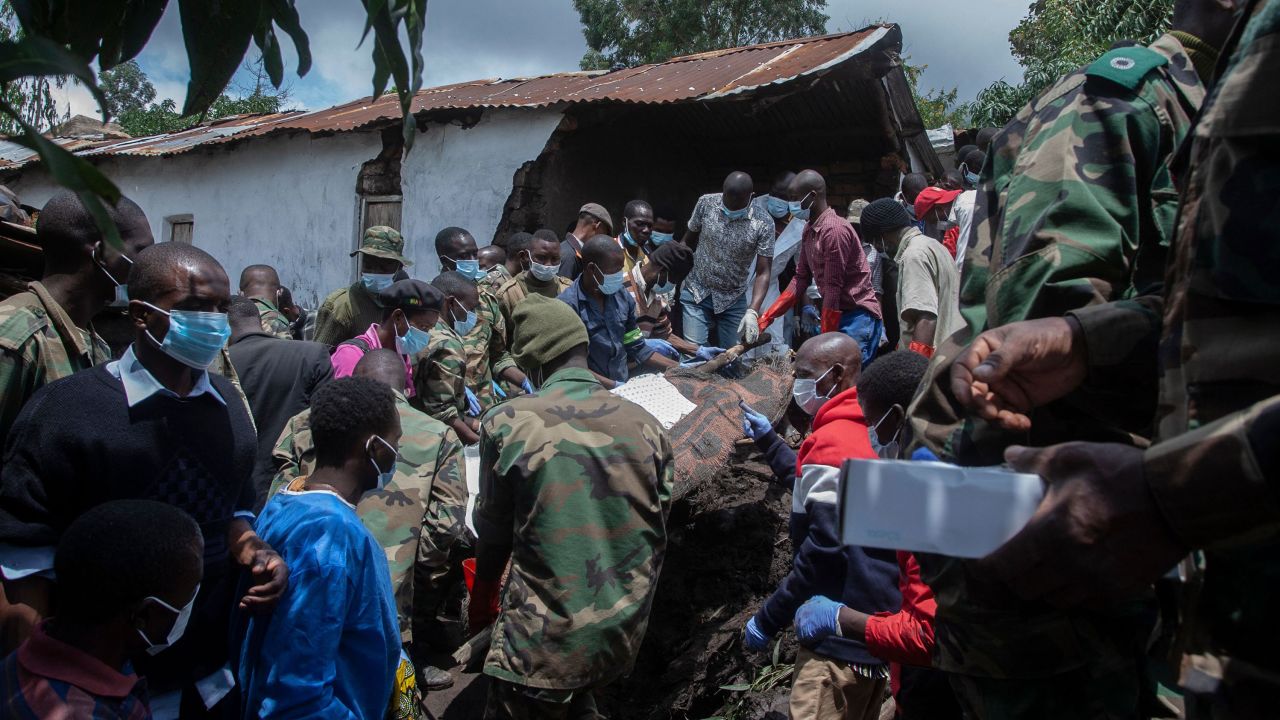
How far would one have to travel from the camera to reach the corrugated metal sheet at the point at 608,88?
7730mm

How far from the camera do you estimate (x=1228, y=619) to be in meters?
1.14

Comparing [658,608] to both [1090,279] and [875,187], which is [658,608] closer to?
[1090,279]

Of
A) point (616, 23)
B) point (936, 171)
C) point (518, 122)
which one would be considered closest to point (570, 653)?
point (518, 122)

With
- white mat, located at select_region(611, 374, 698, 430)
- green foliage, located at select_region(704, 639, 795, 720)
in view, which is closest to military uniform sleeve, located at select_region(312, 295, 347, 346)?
white mat, located at select_region(611, 374, 698, 430)

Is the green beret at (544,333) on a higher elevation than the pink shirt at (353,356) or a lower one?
higher

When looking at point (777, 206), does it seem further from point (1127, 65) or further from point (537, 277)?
point (1127, 65)

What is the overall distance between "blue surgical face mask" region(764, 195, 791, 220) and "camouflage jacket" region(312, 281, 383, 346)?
3506mm

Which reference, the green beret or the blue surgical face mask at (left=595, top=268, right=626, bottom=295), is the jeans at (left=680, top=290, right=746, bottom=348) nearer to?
the blue surgical face mask at (left=595, top=268, right=626, bottom=295)

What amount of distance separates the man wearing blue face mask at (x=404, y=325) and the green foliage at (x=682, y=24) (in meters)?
19.8

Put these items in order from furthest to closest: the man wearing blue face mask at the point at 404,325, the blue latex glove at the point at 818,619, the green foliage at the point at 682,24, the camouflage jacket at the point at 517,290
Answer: the green foliage at the point at 682,24
the camouflage jacket at the point at 517,290
the man wearing blue face mask at the point at 404,325
the blue latex glove at the point at 818,619

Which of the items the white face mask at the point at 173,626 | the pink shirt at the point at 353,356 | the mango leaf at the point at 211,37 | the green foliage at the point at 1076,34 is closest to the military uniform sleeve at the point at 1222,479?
the mango leaf at the point at 211,37

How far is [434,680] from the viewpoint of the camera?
180 inches

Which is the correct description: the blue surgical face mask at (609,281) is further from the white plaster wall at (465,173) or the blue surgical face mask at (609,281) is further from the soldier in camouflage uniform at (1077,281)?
the soldier in camouflage uniform at (1077,281)

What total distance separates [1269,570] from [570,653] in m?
2.30
